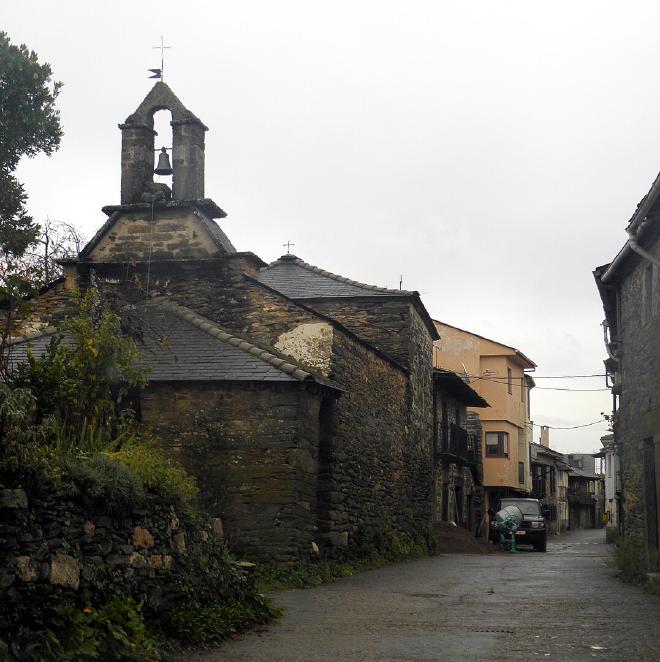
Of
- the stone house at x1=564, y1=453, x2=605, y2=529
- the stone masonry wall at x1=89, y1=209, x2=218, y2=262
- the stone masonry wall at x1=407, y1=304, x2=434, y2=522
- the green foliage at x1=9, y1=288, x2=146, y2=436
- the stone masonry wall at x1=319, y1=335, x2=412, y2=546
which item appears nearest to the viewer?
the green foliage at x1=9, y1=288, x2=146, y2=436

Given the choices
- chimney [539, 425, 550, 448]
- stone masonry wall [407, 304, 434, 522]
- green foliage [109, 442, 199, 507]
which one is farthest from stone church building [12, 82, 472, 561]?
chimney [539, 425, 550, 448]

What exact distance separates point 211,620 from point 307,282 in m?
17.9

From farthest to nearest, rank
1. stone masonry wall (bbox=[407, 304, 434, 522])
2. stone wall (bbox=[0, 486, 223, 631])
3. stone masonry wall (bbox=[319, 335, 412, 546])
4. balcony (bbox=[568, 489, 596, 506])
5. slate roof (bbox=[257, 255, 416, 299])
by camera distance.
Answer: balcony (bbox=[568, 489, 596, 506]), slate roof (bbox=[257, 255, 416, 299]), stone masonry wall (bbox=[407, 304, 434, 522]), stone masonry wall (bbox=[319, 335, 412, 546]), stone wall (bbox=[0, 486, 223, 631])

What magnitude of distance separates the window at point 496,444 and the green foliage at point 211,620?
126 feet

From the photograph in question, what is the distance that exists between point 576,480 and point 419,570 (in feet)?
214

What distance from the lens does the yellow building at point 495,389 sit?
45.2 metres

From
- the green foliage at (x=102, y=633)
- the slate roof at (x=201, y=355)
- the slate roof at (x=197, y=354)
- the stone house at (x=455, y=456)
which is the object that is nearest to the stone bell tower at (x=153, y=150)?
the slate roof at (x=197, y=354)

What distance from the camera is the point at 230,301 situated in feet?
62.6

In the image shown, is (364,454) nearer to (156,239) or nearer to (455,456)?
(156,239)

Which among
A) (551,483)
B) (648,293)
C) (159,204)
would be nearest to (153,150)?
(159,204)

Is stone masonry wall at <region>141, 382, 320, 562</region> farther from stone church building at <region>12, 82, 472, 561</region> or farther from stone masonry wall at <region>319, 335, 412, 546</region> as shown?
stone masonry wall at <region>319, 335, 412, 546</region>

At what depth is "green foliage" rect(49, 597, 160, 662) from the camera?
6.88 m

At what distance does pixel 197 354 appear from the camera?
54.6 ft

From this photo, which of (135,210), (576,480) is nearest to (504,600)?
(135,210)
